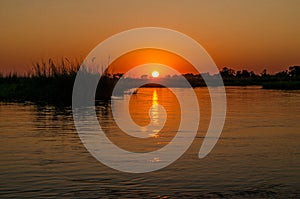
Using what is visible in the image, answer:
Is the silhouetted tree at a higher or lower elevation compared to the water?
higher

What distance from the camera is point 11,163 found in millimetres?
Answer: 13188

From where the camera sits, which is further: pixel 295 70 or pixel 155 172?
pixel 295 70

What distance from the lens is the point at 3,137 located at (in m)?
18.1

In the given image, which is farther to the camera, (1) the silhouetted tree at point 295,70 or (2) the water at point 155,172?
(1) the silhouetted tree at point 295,70

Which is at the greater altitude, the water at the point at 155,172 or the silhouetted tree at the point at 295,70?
the silhouetted tree at the point at 295,70

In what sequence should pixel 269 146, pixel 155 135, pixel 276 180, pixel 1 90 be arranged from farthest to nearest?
pixel 1 90
pixel 155 135
pixel 269 146
pixel 276 180

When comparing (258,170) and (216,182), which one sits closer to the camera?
(216,182)

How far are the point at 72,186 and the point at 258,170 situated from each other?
4.72 metres

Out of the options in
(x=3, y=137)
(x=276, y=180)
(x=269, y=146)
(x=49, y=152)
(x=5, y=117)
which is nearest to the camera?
(x=276, y=180)

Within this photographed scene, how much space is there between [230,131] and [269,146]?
430 cm

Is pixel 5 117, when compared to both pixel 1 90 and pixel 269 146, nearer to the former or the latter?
pixel 269 146

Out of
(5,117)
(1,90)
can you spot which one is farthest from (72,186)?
(1,90)

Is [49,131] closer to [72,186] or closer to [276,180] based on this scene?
[72,186]

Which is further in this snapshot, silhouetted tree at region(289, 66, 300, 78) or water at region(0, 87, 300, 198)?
silhouetted tree at region(289, 66, 300, 78)
